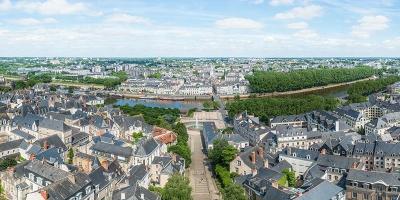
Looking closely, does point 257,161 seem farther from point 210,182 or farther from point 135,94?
point 135,94

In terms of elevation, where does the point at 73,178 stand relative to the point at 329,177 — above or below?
above

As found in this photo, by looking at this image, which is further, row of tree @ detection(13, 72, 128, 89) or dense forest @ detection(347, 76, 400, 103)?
row of tree @ detection(13, 72, 128, 89)

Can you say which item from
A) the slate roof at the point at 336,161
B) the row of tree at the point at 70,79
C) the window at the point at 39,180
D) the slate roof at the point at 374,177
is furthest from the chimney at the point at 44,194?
the row of tree at the point at 70,79

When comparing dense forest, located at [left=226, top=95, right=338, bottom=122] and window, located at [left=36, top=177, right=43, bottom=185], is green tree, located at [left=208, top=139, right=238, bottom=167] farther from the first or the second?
dense forest, located at [left=226, top=95, right=338, bottom=122]

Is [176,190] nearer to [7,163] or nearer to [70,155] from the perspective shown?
[70,155]

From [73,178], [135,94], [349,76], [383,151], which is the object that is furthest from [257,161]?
[349,76]

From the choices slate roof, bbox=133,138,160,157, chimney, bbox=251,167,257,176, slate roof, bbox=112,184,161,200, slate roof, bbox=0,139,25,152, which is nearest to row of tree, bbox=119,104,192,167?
slate roof, bbox=133,138,160,157
